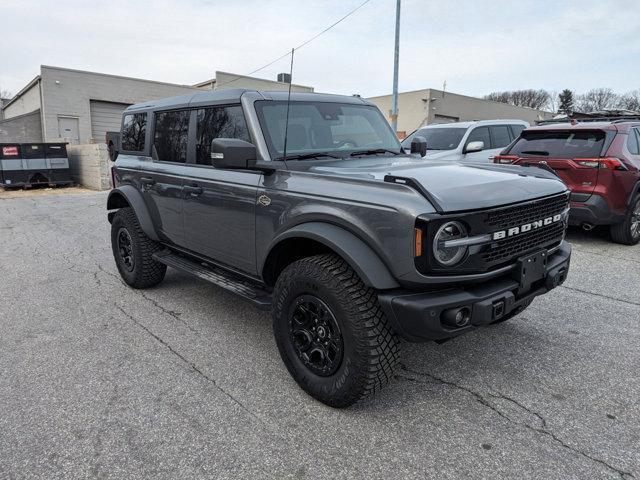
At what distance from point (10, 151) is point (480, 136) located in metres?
15.3

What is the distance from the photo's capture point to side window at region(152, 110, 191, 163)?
4.00 metres

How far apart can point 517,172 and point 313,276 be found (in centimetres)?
162

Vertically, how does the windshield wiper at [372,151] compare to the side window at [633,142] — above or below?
below

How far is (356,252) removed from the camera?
2.45 metres

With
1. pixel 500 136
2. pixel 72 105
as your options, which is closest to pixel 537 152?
pixel 500 136

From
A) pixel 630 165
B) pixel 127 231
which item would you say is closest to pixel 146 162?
pixel 127 231

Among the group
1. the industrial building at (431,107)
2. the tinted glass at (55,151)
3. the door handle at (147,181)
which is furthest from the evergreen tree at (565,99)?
the door handle at (147,181)

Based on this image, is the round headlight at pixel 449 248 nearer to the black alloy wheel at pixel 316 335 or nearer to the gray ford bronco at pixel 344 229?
the gray ford bronco at pixel 344 229

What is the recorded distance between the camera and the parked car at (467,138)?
9.30 meters

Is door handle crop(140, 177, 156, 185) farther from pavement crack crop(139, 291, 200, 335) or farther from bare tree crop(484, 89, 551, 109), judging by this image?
bare tree crop(484, 89, 551, 109)

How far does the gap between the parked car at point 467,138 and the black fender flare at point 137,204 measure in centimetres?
595

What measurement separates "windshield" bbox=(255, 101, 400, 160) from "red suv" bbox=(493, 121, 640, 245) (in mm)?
3608

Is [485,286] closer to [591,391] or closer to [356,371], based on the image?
[356,371]

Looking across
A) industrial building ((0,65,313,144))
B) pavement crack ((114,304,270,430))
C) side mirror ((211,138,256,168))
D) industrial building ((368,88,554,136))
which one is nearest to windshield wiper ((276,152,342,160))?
side mirror ((211,138,256,168))
